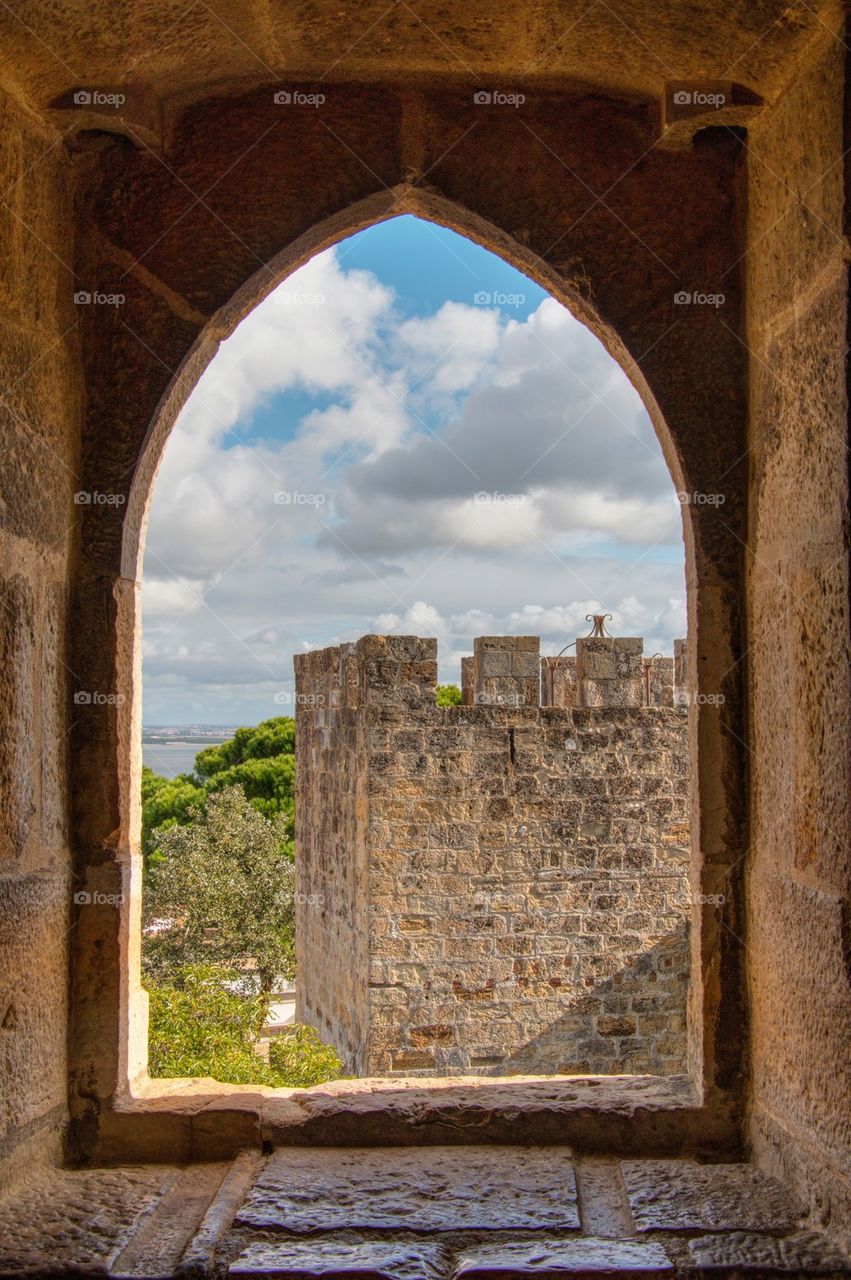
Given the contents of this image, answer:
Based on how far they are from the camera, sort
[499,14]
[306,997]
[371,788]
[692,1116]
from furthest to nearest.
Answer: [306,997] < [371,788] < [692,1116] < [499,14]

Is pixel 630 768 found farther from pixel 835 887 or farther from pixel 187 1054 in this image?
pixel 835 887

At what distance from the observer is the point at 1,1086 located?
197cm

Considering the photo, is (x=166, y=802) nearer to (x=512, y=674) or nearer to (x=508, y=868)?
(x=508, y=868)

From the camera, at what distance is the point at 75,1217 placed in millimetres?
1970

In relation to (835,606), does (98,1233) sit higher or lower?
lower

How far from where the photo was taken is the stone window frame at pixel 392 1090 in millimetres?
2268

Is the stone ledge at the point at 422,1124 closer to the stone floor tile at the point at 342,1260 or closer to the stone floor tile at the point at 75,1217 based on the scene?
the stone floor tile at the point at 75,1217

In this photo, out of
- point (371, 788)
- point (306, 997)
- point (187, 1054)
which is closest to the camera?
point (187, 1054)

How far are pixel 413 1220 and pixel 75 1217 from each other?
607mm

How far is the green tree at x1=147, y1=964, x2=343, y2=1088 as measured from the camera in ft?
19.2

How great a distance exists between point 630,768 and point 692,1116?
481 cm

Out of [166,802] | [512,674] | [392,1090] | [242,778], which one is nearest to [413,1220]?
[392,1090]

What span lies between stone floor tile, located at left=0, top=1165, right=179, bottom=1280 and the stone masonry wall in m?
4.43

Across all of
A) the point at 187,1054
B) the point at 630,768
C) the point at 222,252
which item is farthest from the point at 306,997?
the point at 222,252
